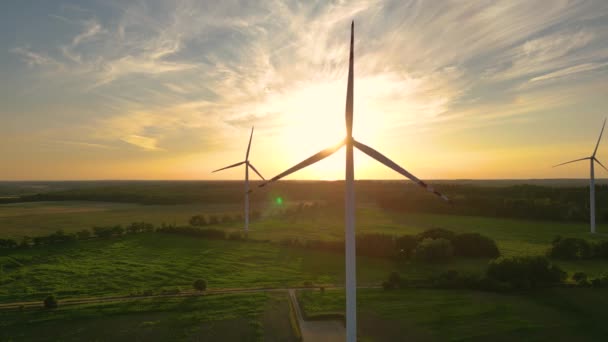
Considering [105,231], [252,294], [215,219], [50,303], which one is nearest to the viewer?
[50,303]

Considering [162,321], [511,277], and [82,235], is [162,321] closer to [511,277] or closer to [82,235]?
[511,277]

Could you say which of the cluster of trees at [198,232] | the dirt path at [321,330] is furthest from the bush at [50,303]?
the cluster of trees at [198,232]

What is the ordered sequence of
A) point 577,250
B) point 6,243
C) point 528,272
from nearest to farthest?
point 528,272
point 577,250
point 6,243

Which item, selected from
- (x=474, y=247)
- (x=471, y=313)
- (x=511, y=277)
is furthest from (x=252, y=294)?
(x=474, y=247)

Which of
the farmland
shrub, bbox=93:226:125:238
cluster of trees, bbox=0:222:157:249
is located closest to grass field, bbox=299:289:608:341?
the farmland

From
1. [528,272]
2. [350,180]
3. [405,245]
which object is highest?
[350,180]

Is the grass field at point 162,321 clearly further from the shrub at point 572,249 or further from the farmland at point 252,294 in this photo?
the shrub at point 572,249

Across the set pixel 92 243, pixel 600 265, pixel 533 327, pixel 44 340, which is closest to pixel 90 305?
pixel 44 340
